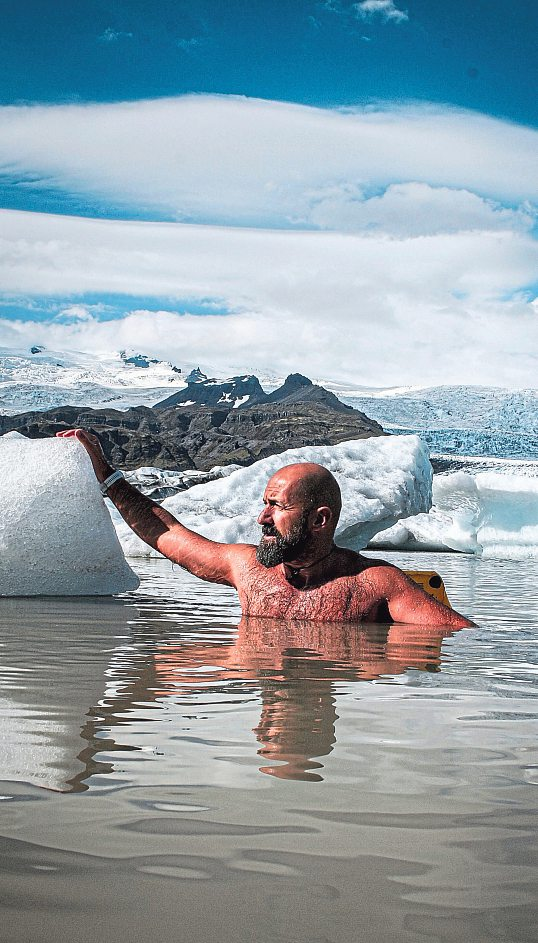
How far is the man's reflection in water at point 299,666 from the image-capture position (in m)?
1.80

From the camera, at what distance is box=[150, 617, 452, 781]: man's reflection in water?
5.90 ft

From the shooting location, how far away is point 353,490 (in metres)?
12.0

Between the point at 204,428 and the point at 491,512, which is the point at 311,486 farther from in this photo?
the point at 204,428

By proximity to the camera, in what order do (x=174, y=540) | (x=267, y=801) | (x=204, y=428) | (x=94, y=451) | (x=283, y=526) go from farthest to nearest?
1. (x=204, y=428)
2. (x=94, y=451)
3. (x=174, y=540)
4. (x=283, y=526)
5. (x=267, y=801)

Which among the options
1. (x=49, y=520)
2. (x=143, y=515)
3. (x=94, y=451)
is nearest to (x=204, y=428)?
(x=49, y=520)

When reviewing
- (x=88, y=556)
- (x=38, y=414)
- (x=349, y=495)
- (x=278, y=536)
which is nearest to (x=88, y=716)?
(x=278, y=536)

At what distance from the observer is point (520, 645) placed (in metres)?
3.82

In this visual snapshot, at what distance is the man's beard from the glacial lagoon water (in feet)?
3.05

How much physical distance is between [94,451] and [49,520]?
1.67ft

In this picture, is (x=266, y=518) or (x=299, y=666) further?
(x=266, y=518)

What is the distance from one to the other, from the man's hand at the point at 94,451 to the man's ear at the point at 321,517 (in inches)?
62.3

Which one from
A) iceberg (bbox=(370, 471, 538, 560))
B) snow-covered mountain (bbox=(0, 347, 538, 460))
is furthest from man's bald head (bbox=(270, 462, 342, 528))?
snow-covered mountain (bbox=(0, 347, 538, 460))

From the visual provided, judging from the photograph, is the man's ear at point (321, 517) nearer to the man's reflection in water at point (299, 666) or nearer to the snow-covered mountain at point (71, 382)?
the man's reflection in water at point (299, 666)

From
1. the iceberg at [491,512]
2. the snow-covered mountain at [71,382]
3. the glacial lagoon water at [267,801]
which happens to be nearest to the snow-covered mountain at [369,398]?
the snow-covered mountain at [71,382]
